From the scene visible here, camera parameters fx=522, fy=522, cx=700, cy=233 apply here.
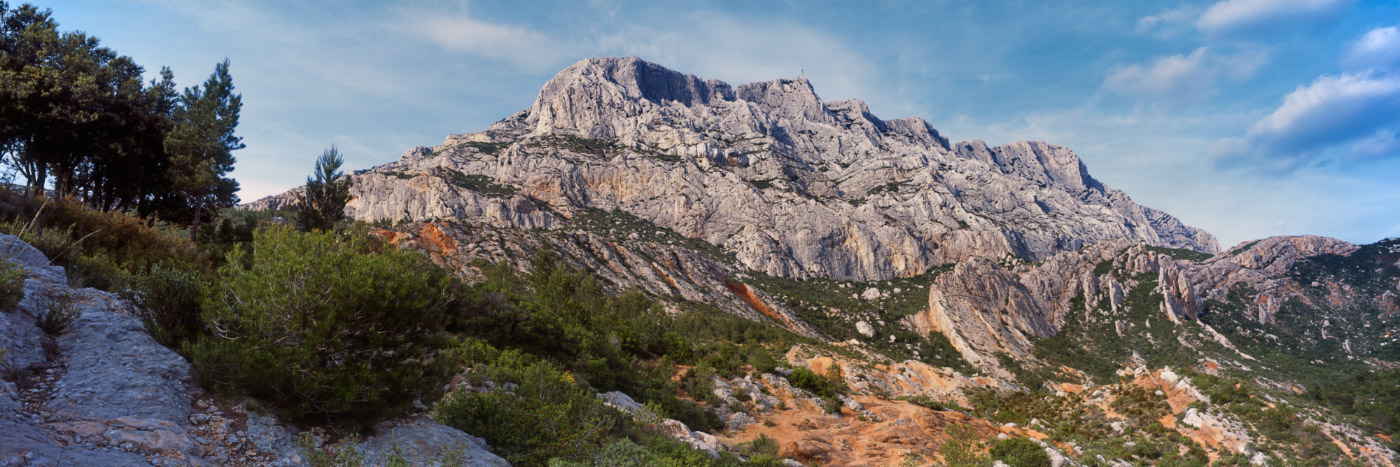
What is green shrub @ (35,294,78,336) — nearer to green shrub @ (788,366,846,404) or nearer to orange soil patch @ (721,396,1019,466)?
orange soil patch @ (721,396,1019,466)

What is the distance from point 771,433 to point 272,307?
15.4m

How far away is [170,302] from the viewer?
7.95m

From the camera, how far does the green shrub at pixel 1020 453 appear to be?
15.1m

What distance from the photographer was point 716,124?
6718 inches

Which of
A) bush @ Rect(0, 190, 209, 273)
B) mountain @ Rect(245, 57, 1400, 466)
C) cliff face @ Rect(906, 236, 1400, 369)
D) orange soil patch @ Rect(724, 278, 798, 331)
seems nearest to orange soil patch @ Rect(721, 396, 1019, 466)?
mountain @ Rect(245, 57, 1400, 466)

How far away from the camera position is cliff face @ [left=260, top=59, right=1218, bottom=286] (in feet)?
389

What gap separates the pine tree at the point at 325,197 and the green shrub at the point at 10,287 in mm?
21771

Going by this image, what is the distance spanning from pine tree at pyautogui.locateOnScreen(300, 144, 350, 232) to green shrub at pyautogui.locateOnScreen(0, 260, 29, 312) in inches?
857

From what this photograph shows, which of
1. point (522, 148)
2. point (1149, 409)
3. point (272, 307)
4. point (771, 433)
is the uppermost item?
point (522, 148)

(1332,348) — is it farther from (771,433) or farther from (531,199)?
(531,199)

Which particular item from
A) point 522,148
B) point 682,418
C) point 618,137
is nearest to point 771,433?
point 682,418

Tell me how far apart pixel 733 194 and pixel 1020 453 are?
375ft

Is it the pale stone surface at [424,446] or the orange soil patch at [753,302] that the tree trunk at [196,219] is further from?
the orange soil patch at [753,302]

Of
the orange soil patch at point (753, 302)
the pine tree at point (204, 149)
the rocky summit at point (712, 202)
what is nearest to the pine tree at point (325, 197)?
A: the pine tree at point (204, 149)
